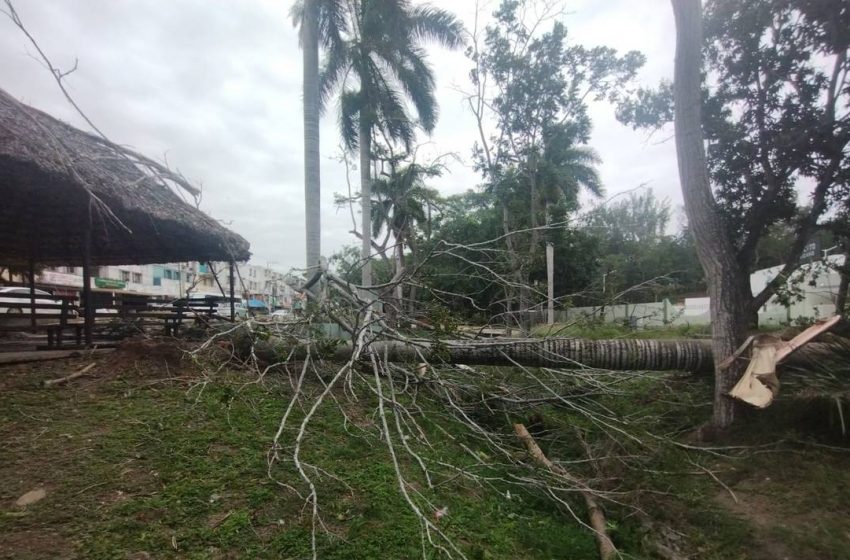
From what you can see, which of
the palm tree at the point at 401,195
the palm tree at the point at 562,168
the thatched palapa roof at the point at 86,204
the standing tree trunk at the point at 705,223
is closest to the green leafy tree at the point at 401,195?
the palm tree at the point at 401,195

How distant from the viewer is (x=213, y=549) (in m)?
2.24

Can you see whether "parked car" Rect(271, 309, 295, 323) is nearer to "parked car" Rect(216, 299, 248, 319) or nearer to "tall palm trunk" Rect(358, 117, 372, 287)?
"parked car" Rect(216, 299, 248, 319)

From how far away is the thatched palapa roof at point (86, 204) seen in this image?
4647mm

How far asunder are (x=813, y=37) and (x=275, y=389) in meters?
8.19

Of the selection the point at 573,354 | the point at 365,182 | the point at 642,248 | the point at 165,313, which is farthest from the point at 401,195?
the point at 642,248

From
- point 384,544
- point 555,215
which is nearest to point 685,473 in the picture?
point 384,544

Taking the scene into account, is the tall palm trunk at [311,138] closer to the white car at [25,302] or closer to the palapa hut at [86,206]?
the palapa hut at [86,206]

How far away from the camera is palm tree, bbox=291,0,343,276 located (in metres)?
9.66

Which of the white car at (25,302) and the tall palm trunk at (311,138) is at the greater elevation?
the tall palm trunk at (311,138)

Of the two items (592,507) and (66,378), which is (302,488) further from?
(66,378)

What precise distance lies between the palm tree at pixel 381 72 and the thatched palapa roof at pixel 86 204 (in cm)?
452

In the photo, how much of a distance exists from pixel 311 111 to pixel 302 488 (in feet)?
28.5

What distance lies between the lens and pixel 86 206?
6.14 meters

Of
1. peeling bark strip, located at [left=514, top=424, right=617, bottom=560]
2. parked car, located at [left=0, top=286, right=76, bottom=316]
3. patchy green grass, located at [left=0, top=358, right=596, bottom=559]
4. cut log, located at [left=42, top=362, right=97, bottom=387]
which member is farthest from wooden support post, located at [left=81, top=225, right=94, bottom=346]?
peeling bark strip, located at [left=514, top=424, right=617, bottom=560]
